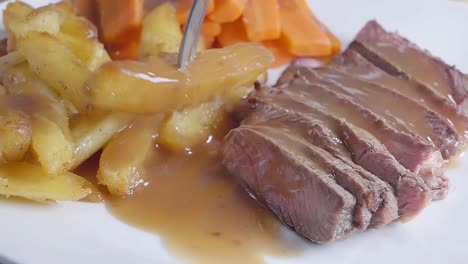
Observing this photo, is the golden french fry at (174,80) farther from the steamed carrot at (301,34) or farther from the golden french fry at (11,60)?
the steamed carrot at (301,34)

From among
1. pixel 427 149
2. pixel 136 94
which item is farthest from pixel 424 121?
pixel 136 94

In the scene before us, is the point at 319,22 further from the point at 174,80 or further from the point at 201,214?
the point at 201,214

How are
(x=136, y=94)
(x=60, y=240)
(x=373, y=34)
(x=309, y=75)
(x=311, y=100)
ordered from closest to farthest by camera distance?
1. (x=60, y=240)
2. (x=136, y=94)
3. (x=311, y=100)
4. (x=309, y=75)
5. (x=373, y=34)

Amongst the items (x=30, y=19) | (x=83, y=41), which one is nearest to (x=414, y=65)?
(x=83, y=41)

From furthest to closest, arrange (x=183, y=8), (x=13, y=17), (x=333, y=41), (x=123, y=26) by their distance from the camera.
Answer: (x=333, y=41) → (x=183, y=8) → (x=123, y=26) → (x=13, y=17)

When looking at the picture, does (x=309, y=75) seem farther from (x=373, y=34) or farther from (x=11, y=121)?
(x=11, y=121)

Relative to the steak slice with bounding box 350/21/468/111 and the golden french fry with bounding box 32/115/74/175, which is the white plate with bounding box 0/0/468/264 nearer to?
the golden french fry with bounding box 32/115/74/175
